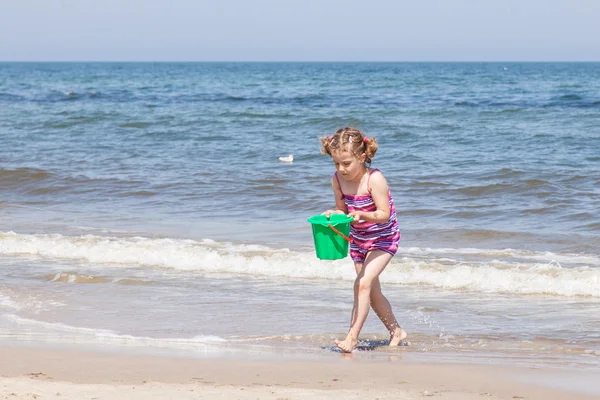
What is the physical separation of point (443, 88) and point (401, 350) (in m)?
32.8

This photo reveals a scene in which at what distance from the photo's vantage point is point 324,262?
7.43 m

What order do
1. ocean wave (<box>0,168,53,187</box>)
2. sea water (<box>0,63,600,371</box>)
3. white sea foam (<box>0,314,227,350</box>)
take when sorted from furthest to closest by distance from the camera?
1. ocean wave (<box>0,168,53,187</box>)
2. sea water (<box>0,63,600,371</box>)
3. white sea foam (<box>0,314,227,350</box>)

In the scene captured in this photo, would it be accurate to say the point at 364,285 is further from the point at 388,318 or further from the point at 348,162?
the point at 348,162

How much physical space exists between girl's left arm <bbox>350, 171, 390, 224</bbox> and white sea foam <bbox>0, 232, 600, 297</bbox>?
7.61ft

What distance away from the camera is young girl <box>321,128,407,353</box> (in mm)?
4590

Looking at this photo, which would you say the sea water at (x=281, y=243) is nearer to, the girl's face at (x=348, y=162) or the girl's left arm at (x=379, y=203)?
the girl's left arm at (x=379, y=203)

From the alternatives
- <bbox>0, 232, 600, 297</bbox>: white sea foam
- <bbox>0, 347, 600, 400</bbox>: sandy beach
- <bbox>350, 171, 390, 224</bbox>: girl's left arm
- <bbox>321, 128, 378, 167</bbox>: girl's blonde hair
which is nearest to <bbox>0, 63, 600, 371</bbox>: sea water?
<bbox>0, 232, 600, 297</bbox>: white sea foam

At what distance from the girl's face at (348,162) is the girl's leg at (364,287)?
0.53 metres

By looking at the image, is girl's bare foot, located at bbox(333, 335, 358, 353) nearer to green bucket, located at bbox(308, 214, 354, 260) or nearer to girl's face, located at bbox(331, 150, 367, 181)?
green bucket, located at bbox(308, 214, 354, 260)

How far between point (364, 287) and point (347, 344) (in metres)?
0.35

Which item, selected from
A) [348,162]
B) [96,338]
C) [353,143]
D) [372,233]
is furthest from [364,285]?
[96,338]

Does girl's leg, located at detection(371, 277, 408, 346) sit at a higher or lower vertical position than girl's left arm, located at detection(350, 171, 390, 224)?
lower

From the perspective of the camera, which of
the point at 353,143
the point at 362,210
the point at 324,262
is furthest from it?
the point at 324,262

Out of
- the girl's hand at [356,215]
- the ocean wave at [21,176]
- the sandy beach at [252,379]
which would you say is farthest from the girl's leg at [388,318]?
the ocean wave at [21,176]
